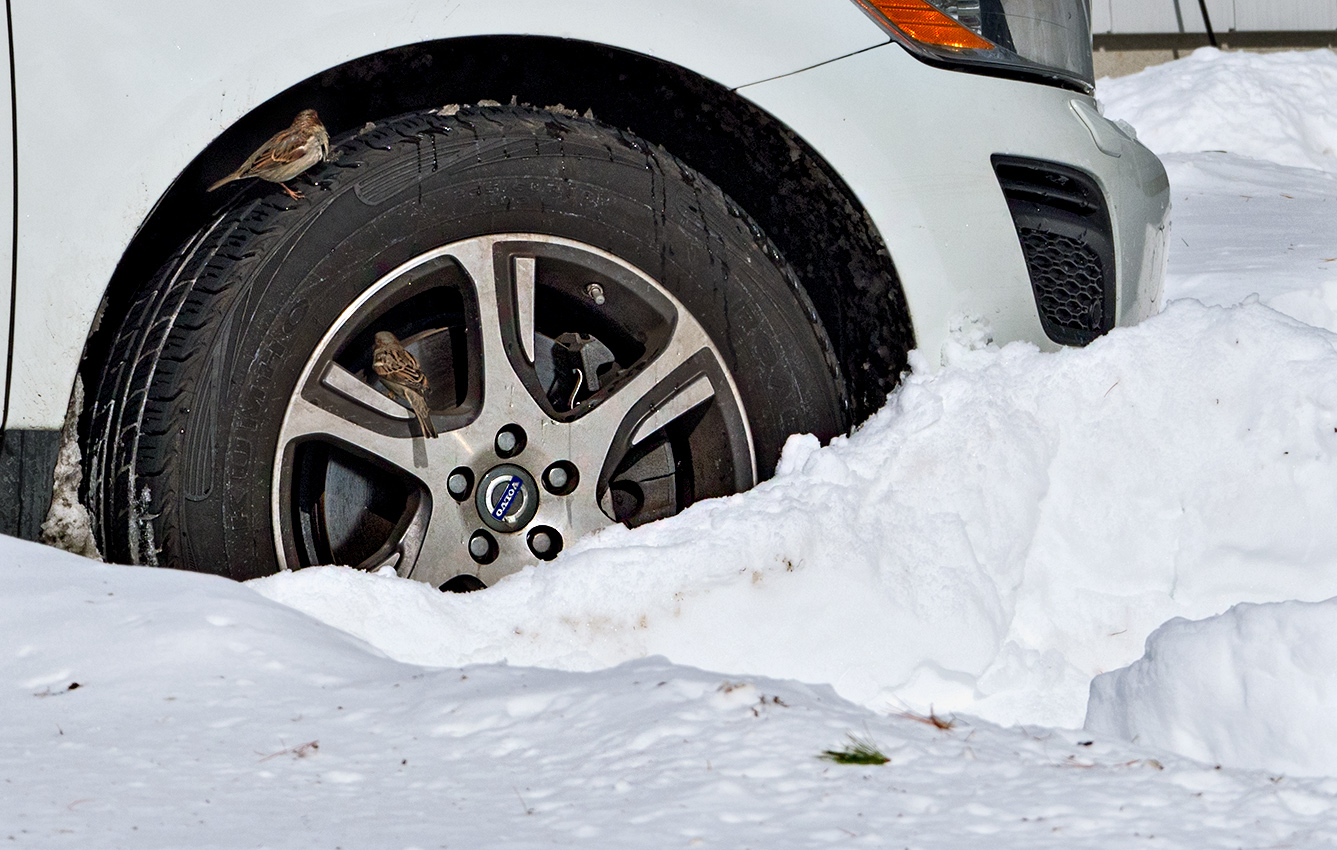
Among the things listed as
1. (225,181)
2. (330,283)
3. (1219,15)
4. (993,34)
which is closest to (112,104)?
(225,181)

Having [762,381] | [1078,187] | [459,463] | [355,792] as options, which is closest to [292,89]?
[459,463]

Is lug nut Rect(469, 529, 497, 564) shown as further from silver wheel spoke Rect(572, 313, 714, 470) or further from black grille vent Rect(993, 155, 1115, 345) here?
black grille vent Rect(993, 155, 1115, 345)

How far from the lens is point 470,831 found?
1.41 m

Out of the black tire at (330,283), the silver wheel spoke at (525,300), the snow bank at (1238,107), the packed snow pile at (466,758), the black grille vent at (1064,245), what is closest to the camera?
the packed snow pile at (466,758)

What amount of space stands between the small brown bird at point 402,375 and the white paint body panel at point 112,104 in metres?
0.48

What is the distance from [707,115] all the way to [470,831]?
1.55 meters

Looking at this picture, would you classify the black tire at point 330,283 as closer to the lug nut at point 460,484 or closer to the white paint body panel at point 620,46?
the white paint body panel at point 620,46

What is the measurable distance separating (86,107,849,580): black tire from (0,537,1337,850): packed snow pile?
0.49ft

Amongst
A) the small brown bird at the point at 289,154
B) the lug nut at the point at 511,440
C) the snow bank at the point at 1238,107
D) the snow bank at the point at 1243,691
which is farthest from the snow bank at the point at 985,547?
the snow bank at the point at 1238,107

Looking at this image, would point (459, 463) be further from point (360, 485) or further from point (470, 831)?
point (470, 831)

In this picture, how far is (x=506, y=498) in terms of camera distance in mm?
2230

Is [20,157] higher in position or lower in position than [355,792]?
higher

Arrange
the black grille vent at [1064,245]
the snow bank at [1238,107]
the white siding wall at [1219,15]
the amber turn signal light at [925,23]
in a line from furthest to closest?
the white siding wall at [1219,15], the snow bank at [1238,107], the black grille vent at [1064,245], the amber turn signal light at [925,23]

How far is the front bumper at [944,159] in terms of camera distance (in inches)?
92.0
